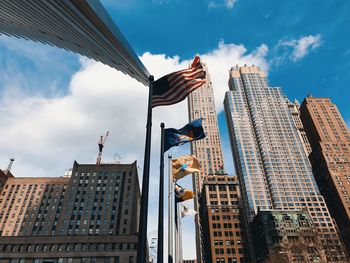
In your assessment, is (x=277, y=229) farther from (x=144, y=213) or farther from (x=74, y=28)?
(x=74, y=28)

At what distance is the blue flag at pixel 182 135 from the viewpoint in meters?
16.9

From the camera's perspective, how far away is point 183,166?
21.8m

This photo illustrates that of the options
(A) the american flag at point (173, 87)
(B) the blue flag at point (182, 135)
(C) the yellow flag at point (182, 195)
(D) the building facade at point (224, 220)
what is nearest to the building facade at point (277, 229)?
(D) the building facade at point (224, 220)

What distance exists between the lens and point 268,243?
95125 millimetres

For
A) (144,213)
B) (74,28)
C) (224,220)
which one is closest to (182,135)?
(144,213)

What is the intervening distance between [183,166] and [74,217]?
287ft

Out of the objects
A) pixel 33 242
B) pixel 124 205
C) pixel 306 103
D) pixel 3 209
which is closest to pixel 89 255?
pixel 33 242

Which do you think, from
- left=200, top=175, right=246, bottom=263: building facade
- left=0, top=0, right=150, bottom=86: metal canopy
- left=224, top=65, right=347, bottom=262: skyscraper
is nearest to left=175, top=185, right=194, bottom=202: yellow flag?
left=0, top=0, right=150, bottom=86: metal canopy

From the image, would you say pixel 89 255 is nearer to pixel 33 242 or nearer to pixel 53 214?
pixel 33 242

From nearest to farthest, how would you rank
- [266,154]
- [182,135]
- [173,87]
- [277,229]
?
[173,87] → [182,135] → [277,229] → [266,154]

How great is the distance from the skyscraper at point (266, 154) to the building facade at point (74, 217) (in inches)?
2162

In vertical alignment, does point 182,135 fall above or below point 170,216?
above

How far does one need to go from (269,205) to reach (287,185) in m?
16.0

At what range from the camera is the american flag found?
595 inches
